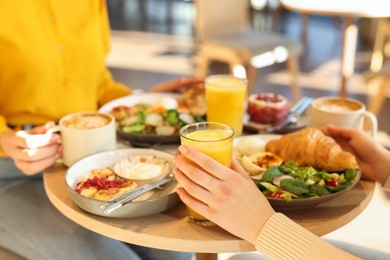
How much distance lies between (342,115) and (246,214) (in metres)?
0.57

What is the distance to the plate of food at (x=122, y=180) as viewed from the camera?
106 centimetres

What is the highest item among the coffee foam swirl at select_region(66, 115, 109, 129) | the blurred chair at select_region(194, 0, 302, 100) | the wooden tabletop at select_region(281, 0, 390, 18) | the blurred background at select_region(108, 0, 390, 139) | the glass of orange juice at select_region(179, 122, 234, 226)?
the wooden tabletop at select_region(281, 0, 390, 18)

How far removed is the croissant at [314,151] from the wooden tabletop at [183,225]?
A: 0.08 m

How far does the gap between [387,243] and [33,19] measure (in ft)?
4.34

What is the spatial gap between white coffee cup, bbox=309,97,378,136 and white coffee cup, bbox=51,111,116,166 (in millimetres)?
586

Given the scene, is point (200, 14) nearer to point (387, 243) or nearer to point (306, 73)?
point (306, 73)

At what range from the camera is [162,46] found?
19.1 ft

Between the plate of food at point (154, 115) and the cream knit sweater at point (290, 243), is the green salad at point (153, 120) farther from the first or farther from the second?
the cream knit sweater at point (290, 243)

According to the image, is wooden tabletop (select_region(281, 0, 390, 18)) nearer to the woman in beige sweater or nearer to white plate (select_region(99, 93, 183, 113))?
white plate (select_region(99, 93, 183, 113))

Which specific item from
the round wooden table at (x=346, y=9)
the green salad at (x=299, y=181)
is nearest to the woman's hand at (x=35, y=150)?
the green salad at (x=299, y=181)

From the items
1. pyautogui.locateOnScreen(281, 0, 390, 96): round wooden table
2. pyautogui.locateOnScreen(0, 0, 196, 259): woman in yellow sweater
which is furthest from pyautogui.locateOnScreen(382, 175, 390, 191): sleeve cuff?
pyautogui.locateOnScreen(281, 0, 390, 96): round wooden table

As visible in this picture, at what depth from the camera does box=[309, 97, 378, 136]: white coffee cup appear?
142 centimetres

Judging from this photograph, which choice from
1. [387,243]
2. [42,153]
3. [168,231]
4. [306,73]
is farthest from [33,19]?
[306,73]

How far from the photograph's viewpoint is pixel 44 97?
169 cm
